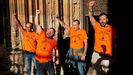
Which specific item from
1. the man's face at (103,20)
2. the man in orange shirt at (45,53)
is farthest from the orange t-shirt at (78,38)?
the man's face at (103,20)

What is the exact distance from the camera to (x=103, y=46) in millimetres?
8094

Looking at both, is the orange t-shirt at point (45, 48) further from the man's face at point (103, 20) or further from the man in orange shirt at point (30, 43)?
the man's face at point (103, 20)

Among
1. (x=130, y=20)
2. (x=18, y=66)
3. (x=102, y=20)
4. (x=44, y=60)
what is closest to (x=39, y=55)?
(x=44, y=60)

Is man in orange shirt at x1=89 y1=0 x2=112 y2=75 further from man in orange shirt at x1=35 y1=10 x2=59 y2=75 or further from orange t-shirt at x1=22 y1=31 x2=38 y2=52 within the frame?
orange t-shirt at x1=22 y1=31 x2=38 y2=52

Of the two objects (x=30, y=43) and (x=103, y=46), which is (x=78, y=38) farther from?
(x=30, y=43)

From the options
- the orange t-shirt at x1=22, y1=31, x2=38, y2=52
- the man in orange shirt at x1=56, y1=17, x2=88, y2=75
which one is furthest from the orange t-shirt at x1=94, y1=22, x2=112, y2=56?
the orange t-shirt at x1=22, y1=31, x2=38, y2=52

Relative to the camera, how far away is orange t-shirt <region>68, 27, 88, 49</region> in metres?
8.75

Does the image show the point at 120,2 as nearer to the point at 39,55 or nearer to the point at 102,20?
the point at 102,20

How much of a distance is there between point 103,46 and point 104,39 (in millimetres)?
165

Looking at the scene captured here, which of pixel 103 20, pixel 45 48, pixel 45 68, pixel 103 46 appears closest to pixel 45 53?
pixel 45 48

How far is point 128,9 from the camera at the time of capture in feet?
→ 29.4

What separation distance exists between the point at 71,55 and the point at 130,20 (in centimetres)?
177

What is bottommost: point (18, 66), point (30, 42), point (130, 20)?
point (18, 66)

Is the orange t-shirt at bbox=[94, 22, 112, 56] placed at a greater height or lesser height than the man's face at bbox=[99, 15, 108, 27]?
lesser
